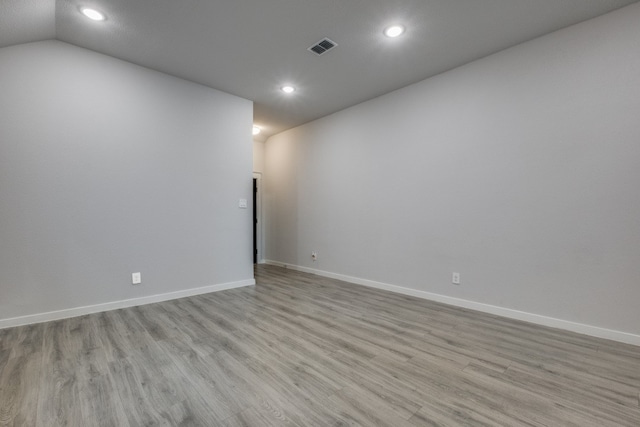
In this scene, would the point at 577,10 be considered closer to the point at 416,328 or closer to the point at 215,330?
the point at 416,328

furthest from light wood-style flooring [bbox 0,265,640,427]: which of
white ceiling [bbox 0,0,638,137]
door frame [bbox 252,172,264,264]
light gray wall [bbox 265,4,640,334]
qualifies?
door frame [bbox 252,172,264,264]

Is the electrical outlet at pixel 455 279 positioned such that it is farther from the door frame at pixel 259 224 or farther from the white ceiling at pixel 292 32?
the door frame at pixel 259 224

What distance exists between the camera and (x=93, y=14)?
8.34 feet

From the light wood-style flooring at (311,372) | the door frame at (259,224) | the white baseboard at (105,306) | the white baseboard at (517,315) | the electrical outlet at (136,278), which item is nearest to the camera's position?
the light wood-style flooring at (311,372)

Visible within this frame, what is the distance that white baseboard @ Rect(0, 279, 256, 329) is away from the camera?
2707mm

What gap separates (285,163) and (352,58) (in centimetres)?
300

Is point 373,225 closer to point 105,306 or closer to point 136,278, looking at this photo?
point 136,278

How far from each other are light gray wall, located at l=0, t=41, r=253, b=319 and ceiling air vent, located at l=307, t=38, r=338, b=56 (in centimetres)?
173

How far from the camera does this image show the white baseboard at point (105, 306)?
2.71 m

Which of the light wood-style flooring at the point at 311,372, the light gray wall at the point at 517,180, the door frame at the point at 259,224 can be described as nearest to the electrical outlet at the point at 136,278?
the light wood-style flooring at the point at 311,372

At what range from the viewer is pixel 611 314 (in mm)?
2447

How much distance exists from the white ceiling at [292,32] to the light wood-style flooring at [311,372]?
9.62 ft

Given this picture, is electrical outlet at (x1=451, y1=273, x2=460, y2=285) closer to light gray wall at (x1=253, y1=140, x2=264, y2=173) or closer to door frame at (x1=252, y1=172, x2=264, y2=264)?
door frame at (x1=252, y1=172, x2=264, y2=264)

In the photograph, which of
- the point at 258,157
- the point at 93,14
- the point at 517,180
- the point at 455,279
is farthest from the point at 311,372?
the point at 258,157
